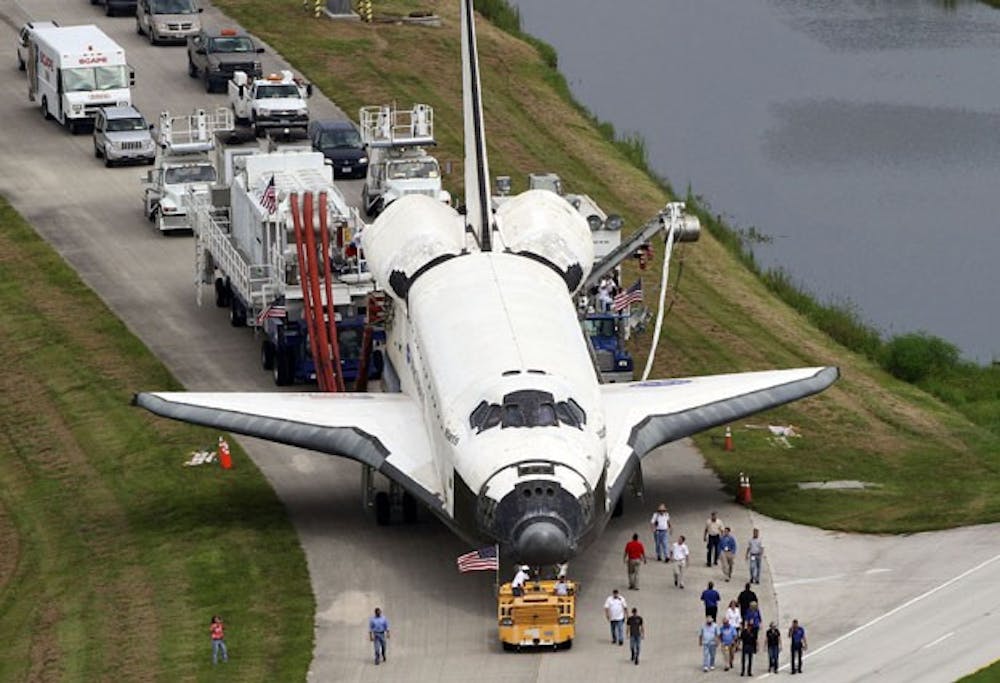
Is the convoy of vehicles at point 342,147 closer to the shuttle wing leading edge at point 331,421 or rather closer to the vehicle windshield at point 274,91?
the vehicle windshield at point 274,91

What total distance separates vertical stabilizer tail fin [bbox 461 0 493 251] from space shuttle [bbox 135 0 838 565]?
7 centimetres

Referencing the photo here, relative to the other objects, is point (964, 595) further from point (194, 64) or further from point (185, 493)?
point (194, 64)

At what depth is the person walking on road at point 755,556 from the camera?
185ft

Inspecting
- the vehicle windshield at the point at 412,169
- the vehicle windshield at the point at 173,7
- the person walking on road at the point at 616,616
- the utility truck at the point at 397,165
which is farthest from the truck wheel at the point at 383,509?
the vehicle windshield at the point at 173,7

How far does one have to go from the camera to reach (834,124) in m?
117

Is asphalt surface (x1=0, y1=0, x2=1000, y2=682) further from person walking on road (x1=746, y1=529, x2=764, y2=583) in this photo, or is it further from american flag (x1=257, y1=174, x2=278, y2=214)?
american flag (x1=257, y1=174, x2=278, y2=214)

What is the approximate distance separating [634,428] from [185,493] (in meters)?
11.4

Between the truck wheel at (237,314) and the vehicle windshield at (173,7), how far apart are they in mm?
35702

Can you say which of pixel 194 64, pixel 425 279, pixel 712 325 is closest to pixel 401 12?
pixel 194 64

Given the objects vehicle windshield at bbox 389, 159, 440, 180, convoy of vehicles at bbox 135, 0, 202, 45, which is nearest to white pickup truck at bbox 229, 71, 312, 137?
vehicle windshield at bbox 389, 159, 440, 180

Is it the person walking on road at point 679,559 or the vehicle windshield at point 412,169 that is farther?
the vehicle windshield at point 412,169

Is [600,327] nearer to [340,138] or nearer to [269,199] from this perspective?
[269,199]

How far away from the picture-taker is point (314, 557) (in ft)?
194

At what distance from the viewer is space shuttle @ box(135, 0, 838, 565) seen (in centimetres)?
5422
